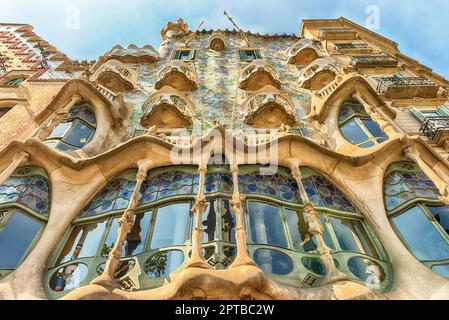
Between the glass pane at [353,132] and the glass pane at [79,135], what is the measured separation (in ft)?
24.8

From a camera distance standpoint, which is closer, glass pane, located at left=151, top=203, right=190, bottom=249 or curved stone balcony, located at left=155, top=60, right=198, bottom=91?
glass pane, located at left=151, top=203, right=190, bottom=249

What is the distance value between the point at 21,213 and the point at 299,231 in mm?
5728

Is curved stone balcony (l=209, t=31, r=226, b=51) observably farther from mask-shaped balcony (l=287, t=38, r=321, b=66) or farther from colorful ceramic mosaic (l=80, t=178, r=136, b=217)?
colorful ceramic mosaic (l=80, t=178, r=136, b=217)

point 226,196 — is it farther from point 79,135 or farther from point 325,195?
point 79,135

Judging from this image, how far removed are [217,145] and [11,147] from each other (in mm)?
4838

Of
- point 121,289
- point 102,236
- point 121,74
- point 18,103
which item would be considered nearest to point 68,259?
point 102,236

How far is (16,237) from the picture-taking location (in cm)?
673

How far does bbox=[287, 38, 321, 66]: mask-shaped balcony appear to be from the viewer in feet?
54.9

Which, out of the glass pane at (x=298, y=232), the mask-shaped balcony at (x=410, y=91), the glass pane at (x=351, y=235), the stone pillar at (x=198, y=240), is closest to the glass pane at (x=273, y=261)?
the glass pane at (x=298, y=232)

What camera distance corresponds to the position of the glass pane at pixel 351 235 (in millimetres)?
6793

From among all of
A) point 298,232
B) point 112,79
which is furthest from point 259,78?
point 298,232

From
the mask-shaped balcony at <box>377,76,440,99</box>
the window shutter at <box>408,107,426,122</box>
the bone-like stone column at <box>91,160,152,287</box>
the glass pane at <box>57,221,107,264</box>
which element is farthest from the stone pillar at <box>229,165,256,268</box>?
the mask-shaped balcony at <box>377,76,440,99</box>

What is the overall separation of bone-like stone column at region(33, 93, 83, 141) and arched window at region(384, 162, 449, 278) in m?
8.79

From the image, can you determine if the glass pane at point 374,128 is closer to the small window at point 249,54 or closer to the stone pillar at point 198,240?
the stone pillar at point 198,240
